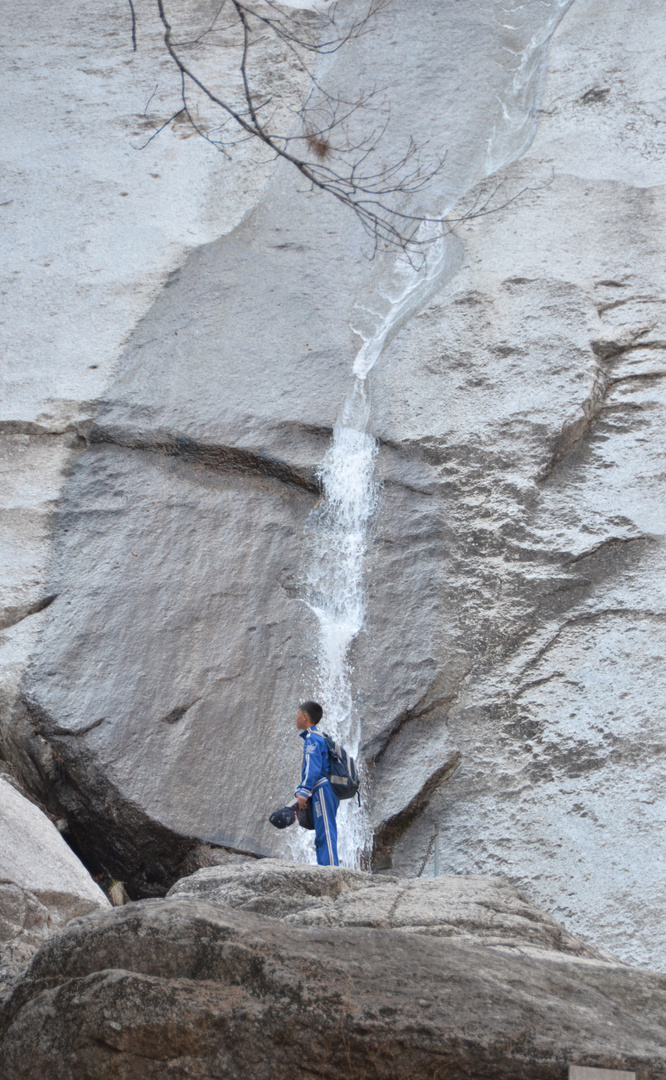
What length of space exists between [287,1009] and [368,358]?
24.8 ft

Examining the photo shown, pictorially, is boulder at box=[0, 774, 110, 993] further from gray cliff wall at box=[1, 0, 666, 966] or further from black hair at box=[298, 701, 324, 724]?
black hair at box=[298, 701, 324, 724]

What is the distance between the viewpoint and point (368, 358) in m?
9.42

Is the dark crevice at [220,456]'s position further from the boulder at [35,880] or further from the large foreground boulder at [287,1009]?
the large foreground boulder at [287,1009]

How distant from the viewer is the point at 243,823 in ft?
21.1

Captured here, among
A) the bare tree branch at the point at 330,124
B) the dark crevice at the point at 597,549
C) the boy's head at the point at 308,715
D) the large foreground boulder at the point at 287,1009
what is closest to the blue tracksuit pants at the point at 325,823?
the boy's head at the point at 308,715

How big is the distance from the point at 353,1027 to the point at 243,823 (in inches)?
158

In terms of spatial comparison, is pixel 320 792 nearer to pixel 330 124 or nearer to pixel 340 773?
pixel 340 773

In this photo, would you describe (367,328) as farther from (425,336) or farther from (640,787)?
(640,787)

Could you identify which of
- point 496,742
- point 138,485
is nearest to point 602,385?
point 496,742

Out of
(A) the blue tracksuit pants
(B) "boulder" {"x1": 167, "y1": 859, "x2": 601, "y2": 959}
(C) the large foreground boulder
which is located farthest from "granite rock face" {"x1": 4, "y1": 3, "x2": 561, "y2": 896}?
(C) the large foreground boulder

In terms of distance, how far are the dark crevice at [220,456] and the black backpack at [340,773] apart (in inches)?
121

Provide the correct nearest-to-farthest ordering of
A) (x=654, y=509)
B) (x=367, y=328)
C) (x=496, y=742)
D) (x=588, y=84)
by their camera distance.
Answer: (x=496, y=742)
(x=654, y=509)
(x=367, y=328)
(x=588, y=84)

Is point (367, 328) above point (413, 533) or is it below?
above

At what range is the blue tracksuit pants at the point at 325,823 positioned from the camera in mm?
5578
